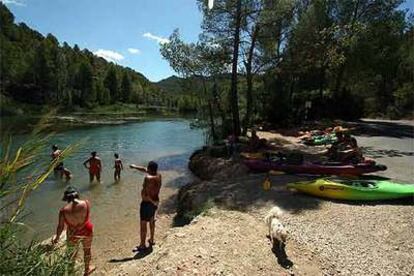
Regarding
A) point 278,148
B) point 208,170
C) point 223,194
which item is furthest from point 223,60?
point 223,194

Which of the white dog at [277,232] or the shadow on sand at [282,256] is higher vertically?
the white dog at [277,232]

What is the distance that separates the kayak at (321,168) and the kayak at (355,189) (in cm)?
211

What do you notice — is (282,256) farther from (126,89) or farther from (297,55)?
(126,89)

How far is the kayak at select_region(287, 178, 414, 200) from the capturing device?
1127 centimetres

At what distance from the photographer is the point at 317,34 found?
28203mm

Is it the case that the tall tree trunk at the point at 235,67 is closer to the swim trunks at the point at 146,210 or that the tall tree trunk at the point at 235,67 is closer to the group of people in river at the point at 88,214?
the group of people in river at the point at 88,214

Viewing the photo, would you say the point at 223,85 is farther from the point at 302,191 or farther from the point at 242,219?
the point at 242,219

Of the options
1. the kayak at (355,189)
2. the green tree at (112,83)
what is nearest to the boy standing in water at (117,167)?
the kayak at (355,189)

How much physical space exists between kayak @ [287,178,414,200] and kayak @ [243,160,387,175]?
211cm

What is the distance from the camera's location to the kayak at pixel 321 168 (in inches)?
549

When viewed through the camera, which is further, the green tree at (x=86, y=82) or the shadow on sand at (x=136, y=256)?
the green tree at (x=86, y=82)

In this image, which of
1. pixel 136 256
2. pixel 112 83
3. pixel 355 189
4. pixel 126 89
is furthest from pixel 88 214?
pixel 126 89

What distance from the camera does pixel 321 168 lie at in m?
14.4

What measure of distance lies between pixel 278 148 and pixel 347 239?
520 inches
